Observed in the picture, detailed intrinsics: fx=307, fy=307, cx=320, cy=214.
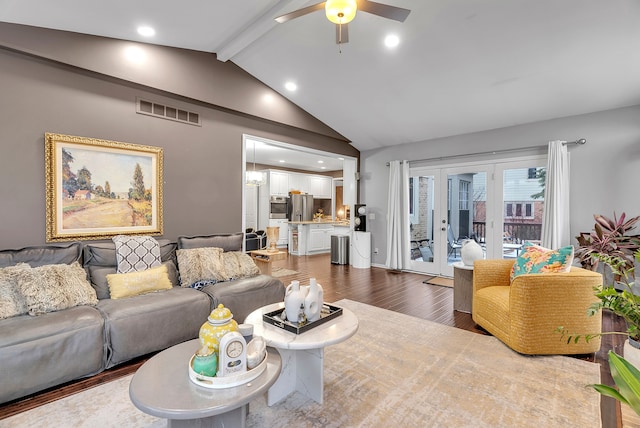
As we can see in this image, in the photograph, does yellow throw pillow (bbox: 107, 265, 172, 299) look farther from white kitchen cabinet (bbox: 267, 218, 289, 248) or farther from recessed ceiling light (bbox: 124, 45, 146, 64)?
white kitchen cabinet (bbox: 267, 218, 289, 248)

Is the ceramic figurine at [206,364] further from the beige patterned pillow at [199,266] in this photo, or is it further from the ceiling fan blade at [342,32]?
the ceiling fan blade at [342,32]

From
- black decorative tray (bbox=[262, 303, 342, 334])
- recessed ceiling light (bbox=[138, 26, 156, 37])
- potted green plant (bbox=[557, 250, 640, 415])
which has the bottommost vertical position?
black decorative tray (bbox=[262, 303, 342, 334])

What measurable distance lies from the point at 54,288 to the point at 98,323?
0.48m

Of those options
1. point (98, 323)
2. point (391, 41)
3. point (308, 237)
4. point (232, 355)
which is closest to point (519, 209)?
point (391, 41)

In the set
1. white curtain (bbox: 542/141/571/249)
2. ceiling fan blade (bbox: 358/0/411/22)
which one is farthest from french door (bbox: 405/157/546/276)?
ceiling fan blade (bbox: 358/0/411/22)

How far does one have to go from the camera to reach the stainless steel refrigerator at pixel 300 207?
Answer: 9.11 metres

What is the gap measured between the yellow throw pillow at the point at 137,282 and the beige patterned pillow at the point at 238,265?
66 cm

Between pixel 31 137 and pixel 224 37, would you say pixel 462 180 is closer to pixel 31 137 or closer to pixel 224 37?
pixel 224 37

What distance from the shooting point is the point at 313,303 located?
2086 millimetres

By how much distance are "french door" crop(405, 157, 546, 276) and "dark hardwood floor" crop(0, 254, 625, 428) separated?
2.21 ft

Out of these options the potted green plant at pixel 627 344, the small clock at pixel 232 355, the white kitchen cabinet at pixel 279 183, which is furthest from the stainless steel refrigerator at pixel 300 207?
the small clock at pixel 232 355

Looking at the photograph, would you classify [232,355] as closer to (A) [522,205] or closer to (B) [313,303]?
(B) [313,303]

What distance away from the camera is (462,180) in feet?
17.7

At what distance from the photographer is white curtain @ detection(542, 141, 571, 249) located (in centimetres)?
425
